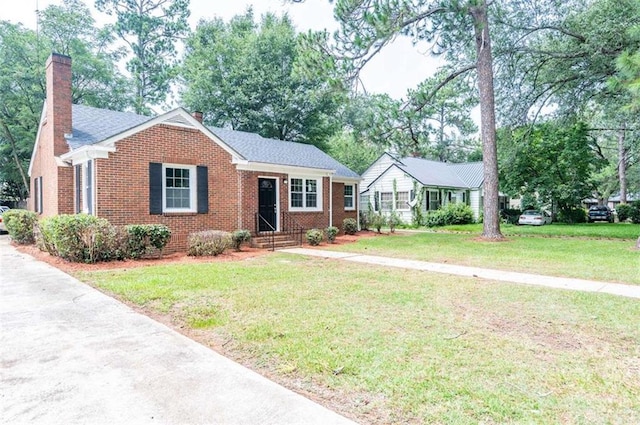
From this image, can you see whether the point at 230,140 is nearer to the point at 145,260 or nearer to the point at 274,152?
the point at 274,152

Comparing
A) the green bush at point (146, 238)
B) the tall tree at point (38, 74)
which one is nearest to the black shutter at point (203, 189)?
the green bush at point (146, 238)

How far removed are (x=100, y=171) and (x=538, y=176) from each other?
84.1 ft

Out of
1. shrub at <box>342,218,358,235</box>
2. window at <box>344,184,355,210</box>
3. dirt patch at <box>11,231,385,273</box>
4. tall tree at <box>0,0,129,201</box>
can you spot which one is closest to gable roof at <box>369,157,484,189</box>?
window at <box>344,184,355,210</box>

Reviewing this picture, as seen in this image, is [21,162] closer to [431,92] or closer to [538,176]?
[431,92]

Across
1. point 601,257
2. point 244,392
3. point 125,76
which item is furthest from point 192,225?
point 125,76

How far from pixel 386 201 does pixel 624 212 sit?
20410mm

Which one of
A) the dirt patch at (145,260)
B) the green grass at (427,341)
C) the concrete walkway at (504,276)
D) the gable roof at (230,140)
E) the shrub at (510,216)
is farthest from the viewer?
the shrub at (510,216)

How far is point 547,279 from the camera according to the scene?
732cm

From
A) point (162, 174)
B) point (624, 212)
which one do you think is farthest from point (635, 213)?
point (162, 174)

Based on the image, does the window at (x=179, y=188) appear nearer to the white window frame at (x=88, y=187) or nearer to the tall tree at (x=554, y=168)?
the white window frame at (x=88, y=187)

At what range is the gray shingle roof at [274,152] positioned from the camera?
1475 cm

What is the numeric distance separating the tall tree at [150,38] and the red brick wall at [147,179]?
21220 millimetres

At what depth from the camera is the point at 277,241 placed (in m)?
13.5

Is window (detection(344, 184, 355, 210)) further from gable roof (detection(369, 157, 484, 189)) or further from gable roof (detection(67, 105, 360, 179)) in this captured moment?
gable roof (detection(369, 157, 484, 189))
